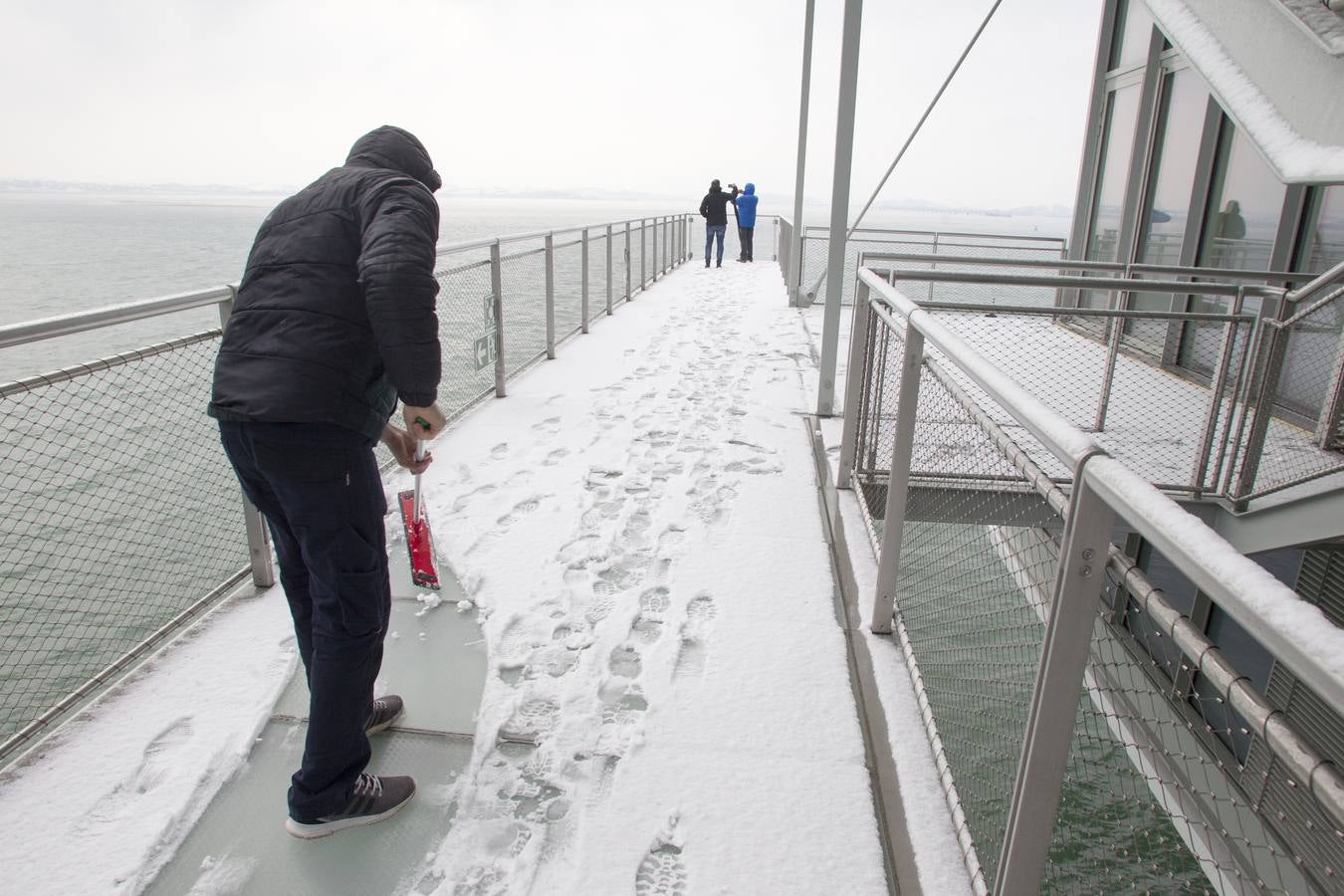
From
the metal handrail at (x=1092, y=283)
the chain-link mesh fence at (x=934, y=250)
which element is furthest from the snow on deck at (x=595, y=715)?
the chain-link mesh fence at (x=934, y=250)

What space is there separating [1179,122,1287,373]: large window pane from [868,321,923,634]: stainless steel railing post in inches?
194

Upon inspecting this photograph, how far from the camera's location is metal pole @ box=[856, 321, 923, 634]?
2.75m

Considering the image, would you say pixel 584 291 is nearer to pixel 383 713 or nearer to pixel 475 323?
pixel 475 323

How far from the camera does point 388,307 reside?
176 centimetres

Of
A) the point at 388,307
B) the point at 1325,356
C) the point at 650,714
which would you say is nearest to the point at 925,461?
the point at 650,714

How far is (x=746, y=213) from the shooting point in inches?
731

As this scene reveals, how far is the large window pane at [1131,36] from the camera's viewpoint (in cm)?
855

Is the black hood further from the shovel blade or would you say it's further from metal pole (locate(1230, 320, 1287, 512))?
metal pole (locate(1230, 320, 1287, 512))

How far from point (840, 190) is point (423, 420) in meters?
4.00

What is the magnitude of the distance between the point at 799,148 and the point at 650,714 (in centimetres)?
1135

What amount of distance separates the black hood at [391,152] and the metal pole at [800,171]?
367 inches

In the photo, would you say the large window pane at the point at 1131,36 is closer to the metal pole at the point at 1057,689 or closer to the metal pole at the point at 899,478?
the metal pole at the point at 899,478

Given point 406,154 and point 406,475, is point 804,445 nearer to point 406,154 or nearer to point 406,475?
point 406,475

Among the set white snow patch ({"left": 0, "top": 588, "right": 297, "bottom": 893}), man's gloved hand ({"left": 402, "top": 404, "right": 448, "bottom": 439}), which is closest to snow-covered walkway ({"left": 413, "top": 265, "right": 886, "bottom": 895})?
white snow patch ({"left": 0, "top": 588, "right": 297, "bottom": 893})
